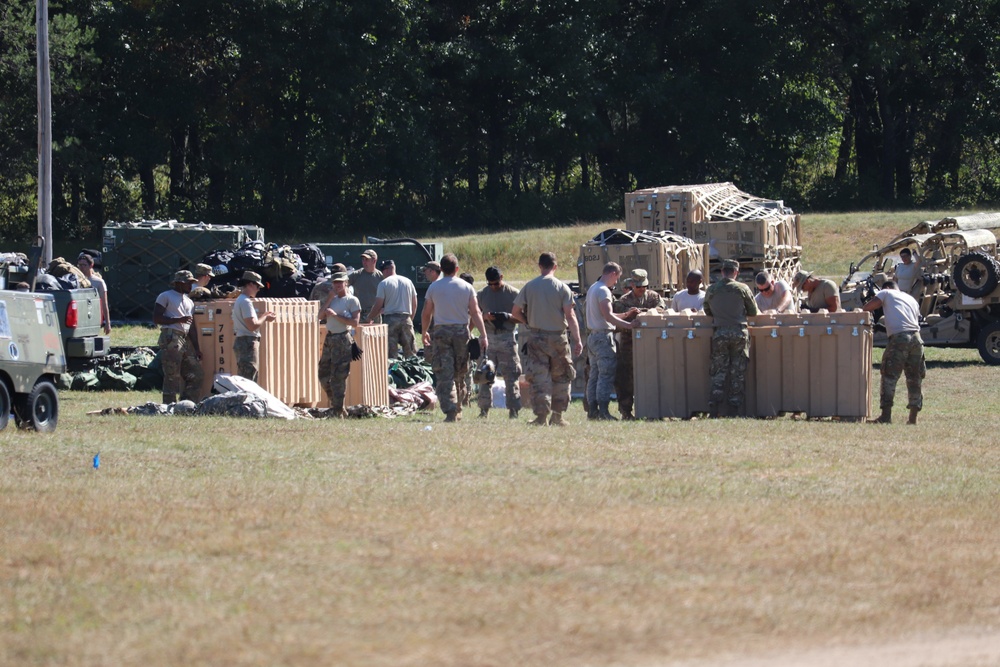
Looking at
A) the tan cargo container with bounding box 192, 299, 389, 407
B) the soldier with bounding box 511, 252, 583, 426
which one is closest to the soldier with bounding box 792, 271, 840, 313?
the soldier with bounding box 511, 252, 583, 426

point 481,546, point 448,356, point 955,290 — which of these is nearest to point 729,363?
point 448,356

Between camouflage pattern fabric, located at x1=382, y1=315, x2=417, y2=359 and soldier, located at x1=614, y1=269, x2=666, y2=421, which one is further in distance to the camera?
camouflage pattern fabric, located at x1=382, y1=315, x2=417, y2=359

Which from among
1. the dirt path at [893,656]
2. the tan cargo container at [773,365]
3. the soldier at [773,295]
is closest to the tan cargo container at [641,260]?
the soldier at [773,295]

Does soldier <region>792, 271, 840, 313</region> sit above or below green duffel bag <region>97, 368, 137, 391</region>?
above

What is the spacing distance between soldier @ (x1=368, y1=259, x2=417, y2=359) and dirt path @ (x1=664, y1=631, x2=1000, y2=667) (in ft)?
37.6

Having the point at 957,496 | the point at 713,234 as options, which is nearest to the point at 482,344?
the point at 957,496

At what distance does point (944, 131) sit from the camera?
53.8 meters

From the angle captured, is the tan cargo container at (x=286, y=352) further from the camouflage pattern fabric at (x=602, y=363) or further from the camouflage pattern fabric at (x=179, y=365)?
the camouflage pattern fabric at (x=602, y=363)

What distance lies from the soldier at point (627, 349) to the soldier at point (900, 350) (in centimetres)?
258

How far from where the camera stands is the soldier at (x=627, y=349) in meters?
15.6

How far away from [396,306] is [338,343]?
3.25 m

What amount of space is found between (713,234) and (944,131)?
106 ft

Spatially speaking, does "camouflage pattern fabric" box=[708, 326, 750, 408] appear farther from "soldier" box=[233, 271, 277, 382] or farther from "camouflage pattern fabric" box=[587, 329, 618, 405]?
"soldier" box=[233, 271, 277, 382]

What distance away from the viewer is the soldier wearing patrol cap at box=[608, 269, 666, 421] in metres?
15.6
